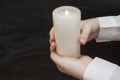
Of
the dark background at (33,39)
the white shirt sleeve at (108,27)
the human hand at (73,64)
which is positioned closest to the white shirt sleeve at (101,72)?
the human hand at (73,64)

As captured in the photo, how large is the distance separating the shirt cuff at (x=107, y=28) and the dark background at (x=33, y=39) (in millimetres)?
138

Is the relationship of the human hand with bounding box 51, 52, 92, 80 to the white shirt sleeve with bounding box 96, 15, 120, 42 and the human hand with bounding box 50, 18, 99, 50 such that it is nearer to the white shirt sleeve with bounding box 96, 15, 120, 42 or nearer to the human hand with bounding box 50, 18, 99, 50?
the human hand with bounding box 50, 18, 99, 50

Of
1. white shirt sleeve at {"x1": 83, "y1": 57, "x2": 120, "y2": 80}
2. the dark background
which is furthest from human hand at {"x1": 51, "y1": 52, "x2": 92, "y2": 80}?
the dark background

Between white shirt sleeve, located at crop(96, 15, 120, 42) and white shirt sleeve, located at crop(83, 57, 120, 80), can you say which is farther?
white shirt sleeve, located at crop(96, 15, 120, 42)

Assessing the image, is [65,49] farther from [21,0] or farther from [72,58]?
[21,0]

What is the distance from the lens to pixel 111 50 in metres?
0.90

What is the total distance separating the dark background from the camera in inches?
34.7

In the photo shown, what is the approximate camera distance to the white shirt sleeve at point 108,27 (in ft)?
2.41

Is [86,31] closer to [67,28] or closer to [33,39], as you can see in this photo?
[67,28]

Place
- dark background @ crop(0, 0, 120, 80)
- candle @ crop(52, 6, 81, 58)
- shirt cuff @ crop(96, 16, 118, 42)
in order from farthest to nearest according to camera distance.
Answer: dark background @ crop(0, 0, 120, 80)
shirt cuff @ crop(96, 16, 118, 42)
candle @ crop(52, 6, 81, 58)

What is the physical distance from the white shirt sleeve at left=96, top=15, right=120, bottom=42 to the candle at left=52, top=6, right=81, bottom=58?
210 millimetres

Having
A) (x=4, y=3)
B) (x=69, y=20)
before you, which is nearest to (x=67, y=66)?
(x=69, y=20)

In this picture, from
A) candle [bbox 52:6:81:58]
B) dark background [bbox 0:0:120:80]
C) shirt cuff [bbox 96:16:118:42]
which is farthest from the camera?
dark background [bbox 0:0:120:80]

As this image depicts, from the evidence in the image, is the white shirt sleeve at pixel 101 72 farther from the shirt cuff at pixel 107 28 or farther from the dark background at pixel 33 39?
the dark background at pixel 33 39
